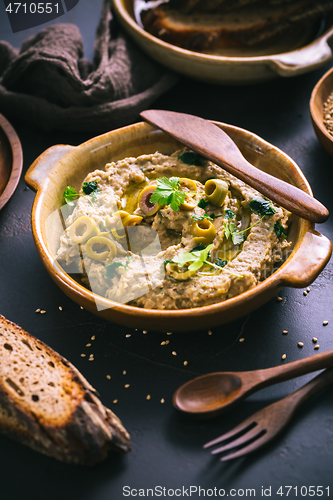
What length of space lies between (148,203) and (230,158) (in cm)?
65

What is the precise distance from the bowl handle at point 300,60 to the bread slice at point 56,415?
122 inches

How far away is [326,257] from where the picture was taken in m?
2.41

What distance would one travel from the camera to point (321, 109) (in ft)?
11.8

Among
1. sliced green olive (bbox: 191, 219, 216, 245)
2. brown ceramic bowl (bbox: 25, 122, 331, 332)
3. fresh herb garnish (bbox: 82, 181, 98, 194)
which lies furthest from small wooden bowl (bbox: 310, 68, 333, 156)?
fresh herb garnish (bbox: 82, 181, 98, 194)

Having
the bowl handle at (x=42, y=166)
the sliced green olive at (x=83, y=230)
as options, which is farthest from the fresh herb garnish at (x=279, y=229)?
the bowl handle at (x=42, y=166)

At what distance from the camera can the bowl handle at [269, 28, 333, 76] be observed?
376 centimetres

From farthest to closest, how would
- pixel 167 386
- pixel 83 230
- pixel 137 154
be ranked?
1. pixel 137 154
2. pixel 83 230
3. pixel 167 386

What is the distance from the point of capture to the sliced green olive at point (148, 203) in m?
2.84

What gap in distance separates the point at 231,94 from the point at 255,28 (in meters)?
0.68

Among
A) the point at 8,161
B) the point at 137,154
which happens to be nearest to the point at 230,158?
the point at 137,154

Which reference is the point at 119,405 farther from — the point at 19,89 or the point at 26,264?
the point at 19,89

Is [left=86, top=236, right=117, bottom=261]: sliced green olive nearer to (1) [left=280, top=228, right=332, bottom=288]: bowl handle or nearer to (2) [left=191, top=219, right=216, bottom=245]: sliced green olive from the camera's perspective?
(2) [left=191, top=219, right=216, bottom=245]: sliced green olive

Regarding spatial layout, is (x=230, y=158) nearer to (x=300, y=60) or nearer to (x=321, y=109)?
(x=321, y=109)

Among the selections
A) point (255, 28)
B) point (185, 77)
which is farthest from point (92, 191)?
point (255, 28)
